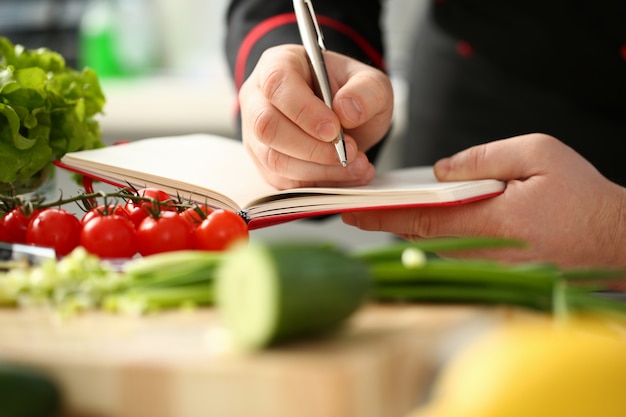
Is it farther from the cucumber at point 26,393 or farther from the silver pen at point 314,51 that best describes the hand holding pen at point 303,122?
the cucumber at point 26,393

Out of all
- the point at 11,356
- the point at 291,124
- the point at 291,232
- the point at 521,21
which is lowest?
the point at 291,232

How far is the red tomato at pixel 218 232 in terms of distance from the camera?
80 cm

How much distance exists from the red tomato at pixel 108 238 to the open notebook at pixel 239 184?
0.18 metres

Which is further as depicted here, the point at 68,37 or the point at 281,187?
the point at 68,37

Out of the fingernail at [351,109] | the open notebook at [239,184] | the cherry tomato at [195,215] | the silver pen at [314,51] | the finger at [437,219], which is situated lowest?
the finger at [437,219]

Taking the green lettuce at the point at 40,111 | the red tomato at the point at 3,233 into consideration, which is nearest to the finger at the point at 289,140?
the green lettuce at the point at 40,111

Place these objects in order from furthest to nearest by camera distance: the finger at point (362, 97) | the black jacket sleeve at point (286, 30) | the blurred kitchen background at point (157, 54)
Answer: the blurred kitchen background at point (157, 54), the black jacket sleeve at point (286, 30), the finger at point (362, 97)

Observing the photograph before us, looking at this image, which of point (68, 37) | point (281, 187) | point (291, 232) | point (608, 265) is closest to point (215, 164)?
point (281, 187)

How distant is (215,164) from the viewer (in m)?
1.13

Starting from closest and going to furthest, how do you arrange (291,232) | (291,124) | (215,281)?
1. (215,281)
2. (291,124)
3. (291,232)

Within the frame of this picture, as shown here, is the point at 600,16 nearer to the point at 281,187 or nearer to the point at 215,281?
the point at 281,187

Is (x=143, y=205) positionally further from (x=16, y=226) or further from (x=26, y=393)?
(x=26, y=393)

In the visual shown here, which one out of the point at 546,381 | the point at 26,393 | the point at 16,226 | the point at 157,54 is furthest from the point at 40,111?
the point at 157,54

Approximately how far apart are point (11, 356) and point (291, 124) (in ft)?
2.01
